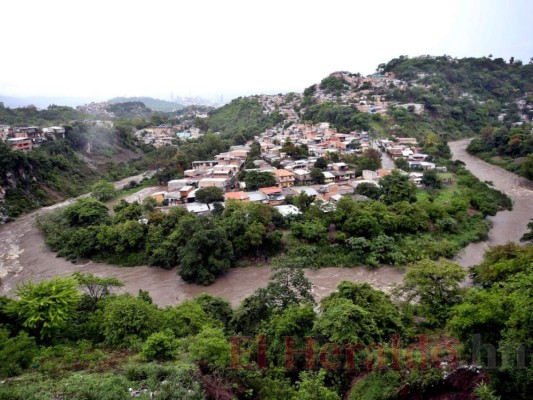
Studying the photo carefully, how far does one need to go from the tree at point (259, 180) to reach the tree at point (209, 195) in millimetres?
2473

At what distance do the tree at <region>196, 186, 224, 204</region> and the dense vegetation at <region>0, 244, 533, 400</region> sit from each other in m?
9.96

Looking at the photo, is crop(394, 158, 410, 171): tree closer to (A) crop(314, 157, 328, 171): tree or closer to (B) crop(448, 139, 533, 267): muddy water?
(A) crop(314, 157, 328, 171): tree

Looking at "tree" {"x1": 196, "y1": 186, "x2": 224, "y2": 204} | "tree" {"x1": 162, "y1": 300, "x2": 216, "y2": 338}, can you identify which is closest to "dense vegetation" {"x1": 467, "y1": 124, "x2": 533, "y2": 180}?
"tree" {"x1": 196, "y1": 186, "x2": 224, "y2": 204}

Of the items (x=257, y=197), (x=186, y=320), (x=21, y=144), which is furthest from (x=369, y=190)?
(x=21, y=144)

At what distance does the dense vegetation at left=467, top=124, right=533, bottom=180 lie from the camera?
2995 centimetres

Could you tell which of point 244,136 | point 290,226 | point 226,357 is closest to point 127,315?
point 226,357

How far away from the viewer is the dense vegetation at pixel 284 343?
19.2 ft

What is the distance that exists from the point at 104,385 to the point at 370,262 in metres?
12.8

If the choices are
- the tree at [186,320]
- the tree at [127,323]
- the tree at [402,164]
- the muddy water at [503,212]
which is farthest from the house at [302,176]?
the tree at [127,323]

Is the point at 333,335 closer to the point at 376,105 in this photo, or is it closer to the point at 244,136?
the point at 244,136

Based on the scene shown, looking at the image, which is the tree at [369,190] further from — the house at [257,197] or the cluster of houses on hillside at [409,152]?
the cluster of houses on hillside at [409,152]

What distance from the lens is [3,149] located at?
1000 inches

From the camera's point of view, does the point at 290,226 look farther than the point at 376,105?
No

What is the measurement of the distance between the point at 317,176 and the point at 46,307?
18.6m
